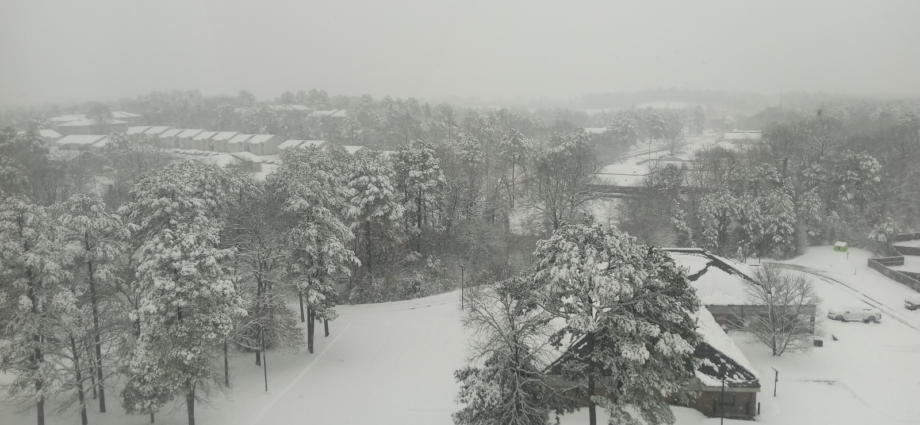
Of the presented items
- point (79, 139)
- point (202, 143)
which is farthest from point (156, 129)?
point (79, 139)

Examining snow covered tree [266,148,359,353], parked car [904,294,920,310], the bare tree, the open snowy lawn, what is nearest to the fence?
parked car [904,294,920,310]

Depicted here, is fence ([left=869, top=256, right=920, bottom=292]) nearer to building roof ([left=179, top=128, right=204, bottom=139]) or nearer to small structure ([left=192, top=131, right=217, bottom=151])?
small structure ([left=192, top=131, right=217, bottom=151])

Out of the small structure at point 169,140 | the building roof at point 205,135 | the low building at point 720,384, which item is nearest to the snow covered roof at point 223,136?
the building roof at point 205,135

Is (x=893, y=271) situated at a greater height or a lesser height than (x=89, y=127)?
lesser

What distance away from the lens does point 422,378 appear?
23.9 meters

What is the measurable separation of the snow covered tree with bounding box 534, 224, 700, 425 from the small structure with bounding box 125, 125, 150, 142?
67.3 meters

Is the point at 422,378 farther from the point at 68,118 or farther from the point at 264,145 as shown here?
the point at 68,118

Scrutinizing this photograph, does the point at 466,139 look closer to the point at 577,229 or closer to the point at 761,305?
the point at 761,305

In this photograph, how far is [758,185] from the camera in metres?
46.5

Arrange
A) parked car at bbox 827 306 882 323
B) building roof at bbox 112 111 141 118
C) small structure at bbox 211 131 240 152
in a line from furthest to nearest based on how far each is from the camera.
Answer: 1. building roof at bbox 112 111 141 118
2. small structure at bbox 211 131 240 152
3. parked car at bbox 827 306 882 323

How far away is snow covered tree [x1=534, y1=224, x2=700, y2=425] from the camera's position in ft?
45.3

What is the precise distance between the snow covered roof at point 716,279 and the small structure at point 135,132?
63.9 meters

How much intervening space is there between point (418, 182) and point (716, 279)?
1858 centimetres

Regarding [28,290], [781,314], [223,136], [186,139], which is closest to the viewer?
→ [28,290]
